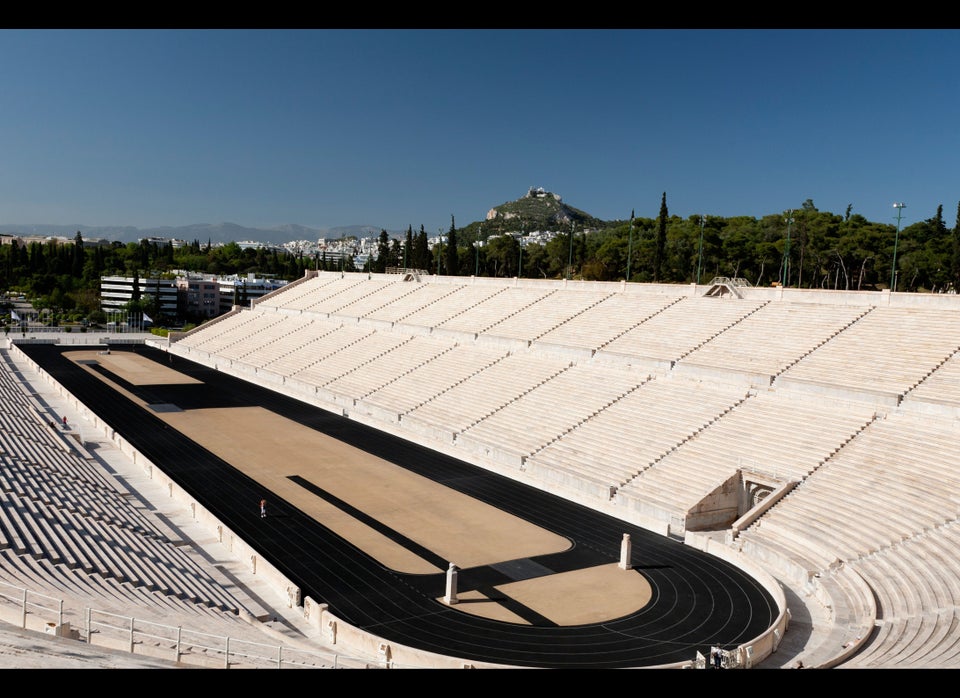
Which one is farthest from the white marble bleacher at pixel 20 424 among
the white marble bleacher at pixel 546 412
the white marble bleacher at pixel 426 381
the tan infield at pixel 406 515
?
the white marble bleacher at pixel 546 412

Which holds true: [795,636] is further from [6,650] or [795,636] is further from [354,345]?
[354,345]

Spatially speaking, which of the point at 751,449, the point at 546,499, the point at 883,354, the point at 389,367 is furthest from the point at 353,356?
the point at 883,354

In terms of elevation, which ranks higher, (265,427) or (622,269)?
(622,269)

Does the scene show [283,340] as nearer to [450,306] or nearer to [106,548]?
[450,306]

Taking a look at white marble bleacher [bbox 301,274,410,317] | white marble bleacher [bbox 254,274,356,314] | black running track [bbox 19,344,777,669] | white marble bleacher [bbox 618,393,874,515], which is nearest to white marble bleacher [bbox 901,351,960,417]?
white marble bleacher [bbox 618,393,874,515]
